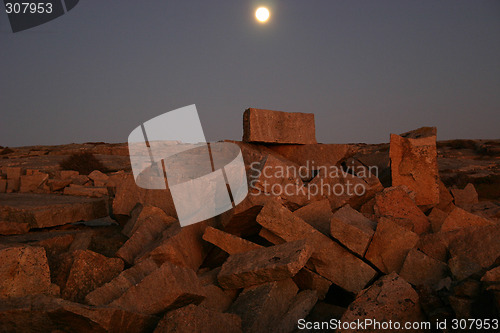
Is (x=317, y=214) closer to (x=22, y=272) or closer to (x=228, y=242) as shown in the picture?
(x=228, y=242)

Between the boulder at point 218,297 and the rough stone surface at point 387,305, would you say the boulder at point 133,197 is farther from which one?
the rough stone surface at point 387,305

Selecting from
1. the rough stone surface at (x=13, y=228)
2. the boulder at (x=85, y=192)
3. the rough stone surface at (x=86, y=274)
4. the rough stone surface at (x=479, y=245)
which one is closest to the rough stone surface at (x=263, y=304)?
the rough stone surface at (x=86, y=274)

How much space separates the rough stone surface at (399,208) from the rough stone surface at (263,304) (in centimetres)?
172

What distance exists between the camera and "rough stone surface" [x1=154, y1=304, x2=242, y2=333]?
2117mm

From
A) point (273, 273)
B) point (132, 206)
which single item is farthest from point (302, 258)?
point (132, 206)

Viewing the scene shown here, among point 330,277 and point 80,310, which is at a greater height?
point 80,310

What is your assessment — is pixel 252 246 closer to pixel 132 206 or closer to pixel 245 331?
pixel 245 331

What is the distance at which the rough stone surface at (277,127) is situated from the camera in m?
4.93

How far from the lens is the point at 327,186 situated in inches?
164

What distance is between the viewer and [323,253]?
311cm

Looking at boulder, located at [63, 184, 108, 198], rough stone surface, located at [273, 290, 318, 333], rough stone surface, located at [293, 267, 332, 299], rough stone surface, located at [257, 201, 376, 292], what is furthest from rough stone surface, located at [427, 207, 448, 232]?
boulder, located at [63, 184, 108, 198]

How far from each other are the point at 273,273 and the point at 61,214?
11.6 feet

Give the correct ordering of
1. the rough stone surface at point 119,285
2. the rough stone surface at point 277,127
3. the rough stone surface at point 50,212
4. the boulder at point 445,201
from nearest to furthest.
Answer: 1. the rough stone surface at point 119,285
2. the rough stone surface at point 50,212
3. the rough stone surface at point 277,127
4. the boulder at point 445,201

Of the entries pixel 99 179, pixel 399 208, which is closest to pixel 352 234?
pixel 399 208
